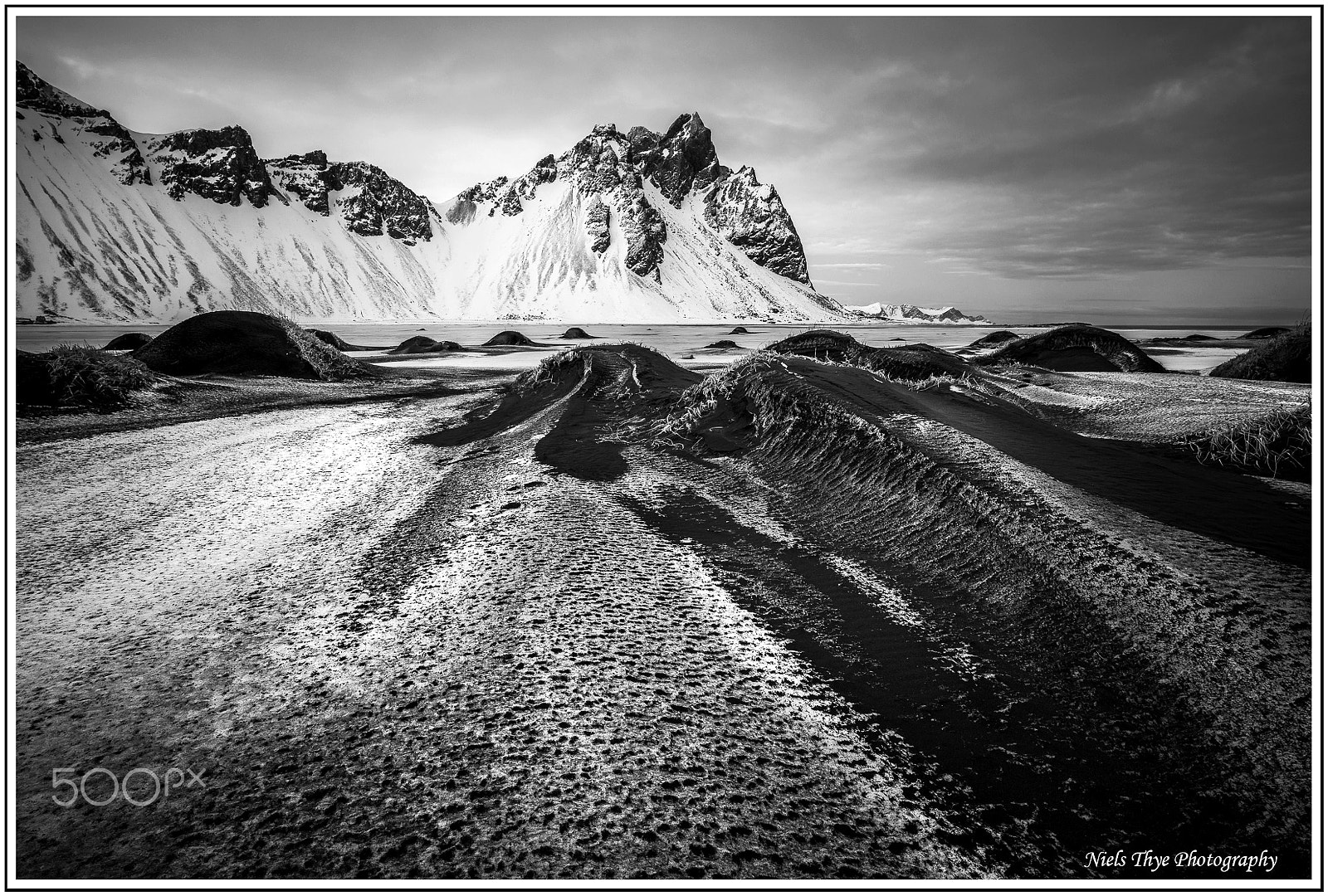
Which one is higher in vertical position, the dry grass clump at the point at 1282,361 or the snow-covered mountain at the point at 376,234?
the snow-covered mountain at the point at 376,234

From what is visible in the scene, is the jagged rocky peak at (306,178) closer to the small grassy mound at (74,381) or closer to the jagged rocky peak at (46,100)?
the jagged rocky peak at (46,100)

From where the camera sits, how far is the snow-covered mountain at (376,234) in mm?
97562

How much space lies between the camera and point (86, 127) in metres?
115

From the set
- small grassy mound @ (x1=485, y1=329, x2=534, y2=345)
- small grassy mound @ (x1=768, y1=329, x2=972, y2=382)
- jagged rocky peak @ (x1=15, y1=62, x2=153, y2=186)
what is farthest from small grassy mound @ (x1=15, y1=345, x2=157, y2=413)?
jagged rocky peak @ (x1=15, y1=62, x2=153, y2=186)

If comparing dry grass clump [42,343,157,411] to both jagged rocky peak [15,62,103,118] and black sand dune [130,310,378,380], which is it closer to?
black sand dune [130,310,378,380]

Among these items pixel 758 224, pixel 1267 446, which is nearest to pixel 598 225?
pixel 758 224

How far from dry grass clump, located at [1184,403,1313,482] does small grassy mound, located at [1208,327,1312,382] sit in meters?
5.85

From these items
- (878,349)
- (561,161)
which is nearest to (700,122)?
(561,161)

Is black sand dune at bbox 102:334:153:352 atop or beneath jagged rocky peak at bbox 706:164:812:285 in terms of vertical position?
beneath

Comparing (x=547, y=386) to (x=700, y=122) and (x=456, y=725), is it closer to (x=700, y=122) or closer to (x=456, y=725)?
(x=456, y=725)

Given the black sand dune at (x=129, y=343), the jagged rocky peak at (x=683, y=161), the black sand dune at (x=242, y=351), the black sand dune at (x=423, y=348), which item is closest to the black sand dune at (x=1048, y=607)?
the black sand dune at (x=242, y=351)

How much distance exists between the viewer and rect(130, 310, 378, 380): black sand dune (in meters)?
9.63

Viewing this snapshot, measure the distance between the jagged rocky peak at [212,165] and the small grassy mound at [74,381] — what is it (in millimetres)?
153429

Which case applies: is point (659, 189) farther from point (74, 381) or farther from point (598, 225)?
point (74, 381)
